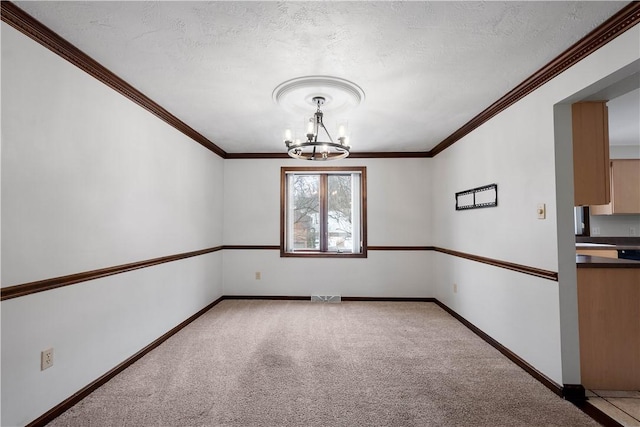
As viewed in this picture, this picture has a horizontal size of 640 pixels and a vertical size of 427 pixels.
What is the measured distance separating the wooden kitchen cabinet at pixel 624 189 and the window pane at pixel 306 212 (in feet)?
14.2

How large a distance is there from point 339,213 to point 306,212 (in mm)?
562

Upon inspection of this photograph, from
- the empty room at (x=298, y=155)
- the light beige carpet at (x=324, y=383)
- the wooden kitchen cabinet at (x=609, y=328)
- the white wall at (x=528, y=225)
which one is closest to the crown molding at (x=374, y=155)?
the empty room at (x=298, y=155)

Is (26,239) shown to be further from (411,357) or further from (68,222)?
(411,357)

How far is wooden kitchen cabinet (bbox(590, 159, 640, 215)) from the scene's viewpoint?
183 inches

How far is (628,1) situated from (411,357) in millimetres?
2844

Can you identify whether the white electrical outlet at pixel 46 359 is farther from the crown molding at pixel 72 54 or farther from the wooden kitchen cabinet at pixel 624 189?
the wooden kitchen cabinet at pixel 624 189

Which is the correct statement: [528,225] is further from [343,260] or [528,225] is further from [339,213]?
[339,213]

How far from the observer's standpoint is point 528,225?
2.62 m

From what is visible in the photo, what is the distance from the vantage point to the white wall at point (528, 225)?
2.23 m

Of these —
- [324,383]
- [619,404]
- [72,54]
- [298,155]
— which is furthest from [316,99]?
[619,404]

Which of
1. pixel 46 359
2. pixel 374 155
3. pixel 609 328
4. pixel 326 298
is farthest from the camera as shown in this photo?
pixel 374 155

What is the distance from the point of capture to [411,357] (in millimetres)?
2881

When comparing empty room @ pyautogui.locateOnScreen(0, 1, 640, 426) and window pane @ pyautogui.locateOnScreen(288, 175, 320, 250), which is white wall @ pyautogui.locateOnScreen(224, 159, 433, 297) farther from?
empty room @ pyautogui.locateOnScreen(0, 1, 640, 426)

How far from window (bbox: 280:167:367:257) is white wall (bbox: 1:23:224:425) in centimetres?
213
